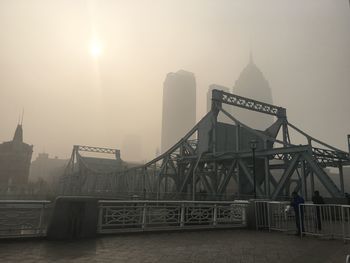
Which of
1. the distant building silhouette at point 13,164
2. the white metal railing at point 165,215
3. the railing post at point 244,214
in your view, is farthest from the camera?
the distant building silhouette at point 13,164

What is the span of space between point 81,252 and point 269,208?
914cm

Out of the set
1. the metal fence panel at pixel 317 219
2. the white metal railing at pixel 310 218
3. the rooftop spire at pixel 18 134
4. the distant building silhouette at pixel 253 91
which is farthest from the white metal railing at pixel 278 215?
the distant building silhouette at pixel 253 91

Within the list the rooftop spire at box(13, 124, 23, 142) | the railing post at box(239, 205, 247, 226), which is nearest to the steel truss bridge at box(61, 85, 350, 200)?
the railing post at box(239, 205, 247, 226)

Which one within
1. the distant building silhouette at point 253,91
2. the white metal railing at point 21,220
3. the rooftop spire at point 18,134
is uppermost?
the distant building silhouette at point 253,91

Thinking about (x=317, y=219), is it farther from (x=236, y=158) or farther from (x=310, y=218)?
(x=236, y=158)

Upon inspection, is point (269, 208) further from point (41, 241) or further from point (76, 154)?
point (76, 154)

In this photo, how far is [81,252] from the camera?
8062mm

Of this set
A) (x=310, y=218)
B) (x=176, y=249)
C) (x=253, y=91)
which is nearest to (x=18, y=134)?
(x=253, y=91)

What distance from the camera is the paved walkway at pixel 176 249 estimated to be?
24.8 feet

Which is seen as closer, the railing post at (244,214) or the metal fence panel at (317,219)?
the metal fence panel at (317,219)

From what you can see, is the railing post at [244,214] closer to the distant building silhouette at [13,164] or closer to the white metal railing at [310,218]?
the white metal railing at [310,218]

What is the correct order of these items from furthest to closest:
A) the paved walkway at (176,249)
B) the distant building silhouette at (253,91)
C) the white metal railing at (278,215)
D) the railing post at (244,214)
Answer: the distant building silhouette at (253,91)
the railing post at (244,214)
the white metal railing at (278,215)
the paved walkway at (176,249)

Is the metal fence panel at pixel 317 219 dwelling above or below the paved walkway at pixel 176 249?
above

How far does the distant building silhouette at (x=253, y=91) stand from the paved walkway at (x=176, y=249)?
166 meters
